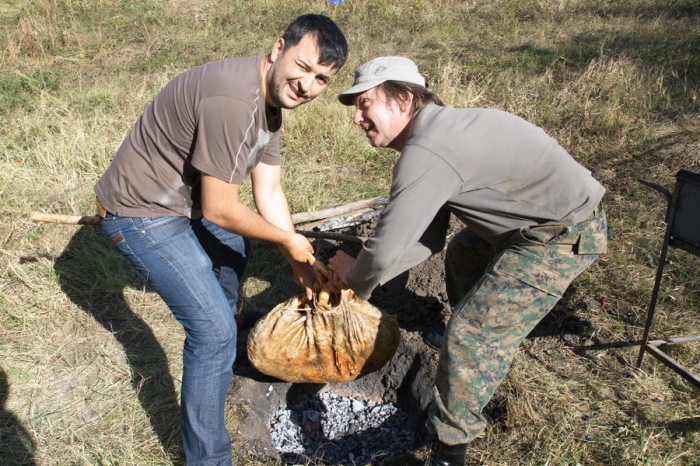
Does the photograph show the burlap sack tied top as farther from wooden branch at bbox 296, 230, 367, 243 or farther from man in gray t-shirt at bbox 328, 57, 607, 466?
wooden branch at bbox 296, 230, 367, 243

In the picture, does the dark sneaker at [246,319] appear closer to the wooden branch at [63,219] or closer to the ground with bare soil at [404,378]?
the ground with bare soil at [404,378]

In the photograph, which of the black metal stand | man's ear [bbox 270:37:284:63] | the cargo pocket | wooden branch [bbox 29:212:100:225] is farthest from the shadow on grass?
the black metal stand

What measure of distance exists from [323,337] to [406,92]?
1.35 metres

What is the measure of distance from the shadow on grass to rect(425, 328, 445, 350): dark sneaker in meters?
1.49

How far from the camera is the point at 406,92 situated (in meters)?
2.31

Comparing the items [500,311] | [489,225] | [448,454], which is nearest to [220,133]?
[489,225]

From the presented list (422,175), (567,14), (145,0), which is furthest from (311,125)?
(145,0)

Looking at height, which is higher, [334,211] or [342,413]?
[334,211]

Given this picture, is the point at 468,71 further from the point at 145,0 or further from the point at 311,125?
the point at 145,0

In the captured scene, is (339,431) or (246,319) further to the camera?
(246,319)

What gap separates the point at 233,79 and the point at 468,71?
5808 mm

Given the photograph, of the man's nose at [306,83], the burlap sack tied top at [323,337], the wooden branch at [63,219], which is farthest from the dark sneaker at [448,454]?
the wooden branch at [63,219]

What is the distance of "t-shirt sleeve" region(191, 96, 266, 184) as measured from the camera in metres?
2.13

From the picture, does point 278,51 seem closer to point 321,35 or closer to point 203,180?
point 321,35
